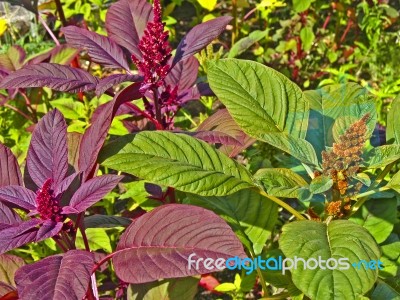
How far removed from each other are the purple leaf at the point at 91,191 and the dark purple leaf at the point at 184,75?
0.55m

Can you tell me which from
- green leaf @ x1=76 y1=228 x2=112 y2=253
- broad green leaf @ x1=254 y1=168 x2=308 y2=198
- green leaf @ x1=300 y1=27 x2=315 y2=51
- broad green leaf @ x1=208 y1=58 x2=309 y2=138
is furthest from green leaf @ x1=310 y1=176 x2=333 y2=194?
green leaf @ x1=300 y1=27 x2=315 y2=51

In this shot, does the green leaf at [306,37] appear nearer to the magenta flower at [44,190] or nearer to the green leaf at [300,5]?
the green leaf at [300,5]

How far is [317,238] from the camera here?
107 cm

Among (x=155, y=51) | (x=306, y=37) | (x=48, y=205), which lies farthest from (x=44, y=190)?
(x=306, y=37)

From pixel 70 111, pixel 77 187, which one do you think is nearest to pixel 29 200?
pixel 77 187

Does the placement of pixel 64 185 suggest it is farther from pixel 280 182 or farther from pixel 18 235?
pixel 280 182

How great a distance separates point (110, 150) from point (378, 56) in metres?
2.01

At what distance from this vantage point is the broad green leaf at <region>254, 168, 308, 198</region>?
114cm

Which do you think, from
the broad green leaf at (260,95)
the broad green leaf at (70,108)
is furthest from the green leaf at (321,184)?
the broad green leaf at (70,108)

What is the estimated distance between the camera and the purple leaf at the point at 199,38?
4.53 ft

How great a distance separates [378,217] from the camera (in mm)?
1506

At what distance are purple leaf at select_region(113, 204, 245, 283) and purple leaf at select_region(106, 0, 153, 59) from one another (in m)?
0.52

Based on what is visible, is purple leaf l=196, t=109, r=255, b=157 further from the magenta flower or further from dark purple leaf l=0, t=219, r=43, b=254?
dark purple leaf l=0, t=219, r=43, b=254

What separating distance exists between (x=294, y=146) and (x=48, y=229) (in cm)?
49
